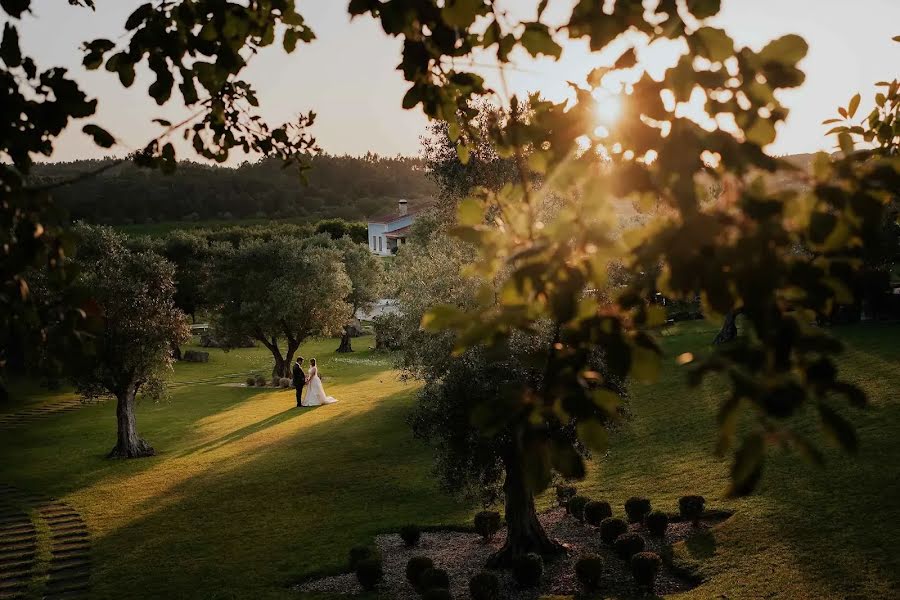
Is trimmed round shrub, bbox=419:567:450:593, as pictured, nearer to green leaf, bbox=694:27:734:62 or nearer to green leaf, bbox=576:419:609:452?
green leaf, bbox=576:419:609:452

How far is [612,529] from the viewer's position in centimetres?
1792

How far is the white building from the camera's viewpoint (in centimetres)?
12376

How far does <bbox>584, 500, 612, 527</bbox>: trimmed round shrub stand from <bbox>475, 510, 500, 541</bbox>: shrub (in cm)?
239

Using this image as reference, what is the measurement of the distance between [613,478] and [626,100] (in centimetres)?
2186

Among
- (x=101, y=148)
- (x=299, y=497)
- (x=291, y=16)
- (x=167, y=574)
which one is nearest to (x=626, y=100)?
(x=101, y=148)

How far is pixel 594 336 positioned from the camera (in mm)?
3012

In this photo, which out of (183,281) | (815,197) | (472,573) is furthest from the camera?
(183,281)

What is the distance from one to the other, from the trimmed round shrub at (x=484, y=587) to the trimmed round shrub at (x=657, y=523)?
472 centimetres

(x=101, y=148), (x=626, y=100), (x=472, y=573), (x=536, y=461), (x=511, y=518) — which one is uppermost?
(x=101, y=148)

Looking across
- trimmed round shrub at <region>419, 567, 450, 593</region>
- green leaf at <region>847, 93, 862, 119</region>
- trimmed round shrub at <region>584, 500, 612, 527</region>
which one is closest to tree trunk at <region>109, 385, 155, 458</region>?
trimmed round shrub at <region>419, 567, 450, 593</region>

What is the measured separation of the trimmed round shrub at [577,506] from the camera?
795 inches

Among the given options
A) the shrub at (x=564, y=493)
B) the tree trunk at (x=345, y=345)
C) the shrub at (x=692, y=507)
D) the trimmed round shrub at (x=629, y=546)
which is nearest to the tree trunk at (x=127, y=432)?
the shrub at (x=564, y=493)

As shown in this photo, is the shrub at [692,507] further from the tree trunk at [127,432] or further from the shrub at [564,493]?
the tree trunk at [127,432]

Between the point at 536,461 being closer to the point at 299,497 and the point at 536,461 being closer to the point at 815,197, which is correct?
the point at 815,197
